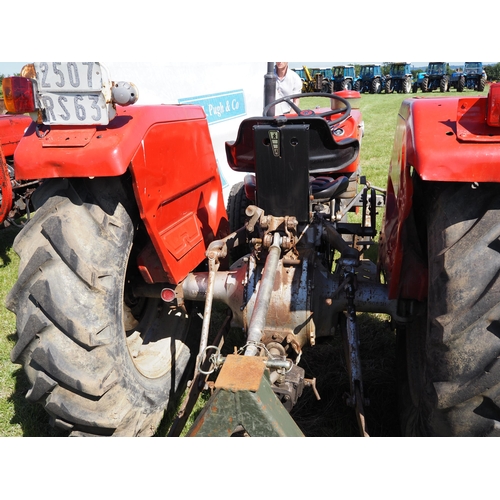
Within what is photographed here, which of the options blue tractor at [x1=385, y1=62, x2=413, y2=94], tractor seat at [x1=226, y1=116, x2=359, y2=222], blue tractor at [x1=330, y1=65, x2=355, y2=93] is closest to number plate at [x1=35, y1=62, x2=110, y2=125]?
tractor seat at [x1=226, y1=116, x2=359, y2=222]

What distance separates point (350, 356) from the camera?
2.14 meters

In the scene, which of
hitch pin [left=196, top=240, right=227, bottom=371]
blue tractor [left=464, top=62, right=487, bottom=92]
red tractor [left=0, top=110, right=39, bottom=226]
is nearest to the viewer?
hitch pin [left=196, top=240, right=227, bottom=371]

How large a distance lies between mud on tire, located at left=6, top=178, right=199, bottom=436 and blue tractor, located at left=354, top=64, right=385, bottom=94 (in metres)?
29.5

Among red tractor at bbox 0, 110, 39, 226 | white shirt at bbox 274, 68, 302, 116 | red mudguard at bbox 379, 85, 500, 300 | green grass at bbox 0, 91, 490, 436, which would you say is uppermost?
red mudguard at bbox 379, 85, 500, 300

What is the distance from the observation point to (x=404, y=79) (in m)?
28.7

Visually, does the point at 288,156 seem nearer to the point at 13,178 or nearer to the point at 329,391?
the point at 329,391

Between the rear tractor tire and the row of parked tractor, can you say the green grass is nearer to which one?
the rear tractor tire

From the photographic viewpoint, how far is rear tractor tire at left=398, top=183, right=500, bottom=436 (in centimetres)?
147

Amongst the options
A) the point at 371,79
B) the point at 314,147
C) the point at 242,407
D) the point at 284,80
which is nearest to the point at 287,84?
the point at 284,80

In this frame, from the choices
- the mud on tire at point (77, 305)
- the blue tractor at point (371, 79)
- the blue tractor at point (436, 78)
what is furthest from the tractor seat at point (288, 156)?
the blue tractor at point (371, 79)

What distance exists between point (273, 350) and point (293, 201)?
2.19 feet

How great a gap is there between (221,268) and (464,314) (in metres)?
1.49

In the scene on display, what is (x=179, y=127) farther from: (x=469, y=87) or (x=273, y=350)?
(x=469, y=87)

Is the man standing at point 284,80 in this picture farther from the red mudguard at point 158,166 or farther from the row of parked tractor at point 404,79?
the row of parked tractor at point 404,79
